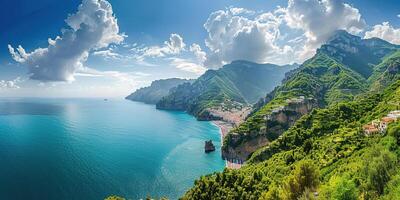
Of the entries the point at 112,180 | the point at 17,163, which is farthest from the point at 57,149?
the point at 112,180

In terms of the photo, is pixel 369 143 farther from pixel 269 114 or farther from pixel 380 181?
pixel 269 114

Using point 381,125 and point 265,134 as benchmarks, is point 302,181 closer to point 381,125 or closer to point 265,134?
point 381,125

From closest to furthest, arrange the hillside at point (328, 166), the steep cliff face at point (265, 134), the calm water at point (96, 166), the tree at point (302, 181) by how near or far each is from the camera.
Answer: the hillside at point (328, 166) < the tree at point (302, 181) < the calm water at point (96, 166) < the steep cliff face at point (265, 134)

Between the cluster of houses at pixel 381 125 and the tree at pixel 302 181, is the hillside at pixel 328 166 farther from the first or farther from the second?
the cluster of houses at pixel 381 125

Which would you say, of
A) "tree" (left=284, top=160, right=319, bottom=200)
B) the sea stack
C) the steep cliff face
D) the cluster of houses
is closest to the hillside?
"tree" (left=284, top=160, right=319, bottom=200)

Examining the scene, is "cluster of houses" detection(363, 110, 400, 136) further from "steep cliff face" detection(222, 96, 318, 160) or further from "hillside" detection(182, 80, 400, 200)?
"steep cliff face" detection(222, 96, 318, 160)

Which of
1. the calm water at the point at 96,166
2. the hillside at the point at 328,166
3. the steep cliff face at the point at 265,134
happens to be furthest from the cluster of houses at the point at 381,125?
the steep cliff face at the point at 265,134

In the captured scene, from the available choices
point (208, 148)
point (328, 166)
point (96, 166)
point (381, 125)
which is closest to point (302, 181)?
point (328, 166)
